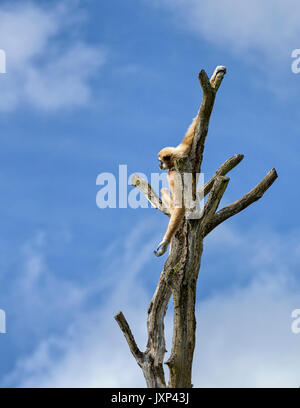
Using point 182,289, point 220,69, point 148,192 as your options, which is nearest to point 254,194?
point 148,192

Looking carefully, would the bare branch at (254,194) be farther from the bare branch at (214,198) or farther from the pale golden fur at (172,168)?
the pale golden fur at (172,168)

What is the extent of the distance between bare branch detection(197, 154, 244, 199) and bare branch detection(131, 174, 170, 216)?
1143 mm

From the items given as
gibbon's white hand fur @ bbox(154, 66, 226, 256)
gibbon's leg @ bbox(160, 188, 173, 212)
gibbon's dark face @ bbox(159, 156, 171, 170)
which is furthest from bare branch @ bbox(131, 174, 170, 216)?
gibbon's dark face @ bbox(159, 156, 171, 170)

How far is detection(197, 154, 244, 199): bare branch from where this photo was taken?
12.7 m

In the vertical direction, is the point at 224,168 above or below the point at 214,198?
above

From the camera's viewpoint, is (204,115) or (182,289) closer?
(182,289)

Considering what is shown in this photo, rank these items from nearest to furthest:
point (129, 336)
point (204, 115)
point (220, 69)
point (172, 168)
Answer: point (129, 336) → point (204, 115) → point (220, 69) → point (172, 168)

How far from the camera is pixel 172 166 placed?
1223cm

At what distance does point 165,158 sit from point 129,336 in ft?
12.6

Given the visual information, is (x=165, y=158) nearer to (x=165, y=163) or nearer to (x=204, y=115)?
(x=165, y=163)

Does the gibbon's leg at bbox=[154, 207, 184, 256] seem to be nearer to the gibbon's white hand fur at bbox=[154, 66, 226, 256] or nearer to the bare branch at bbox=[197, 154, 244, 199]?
the gibbon's white hand fur at bbox=[154, 66, 226, 256]
